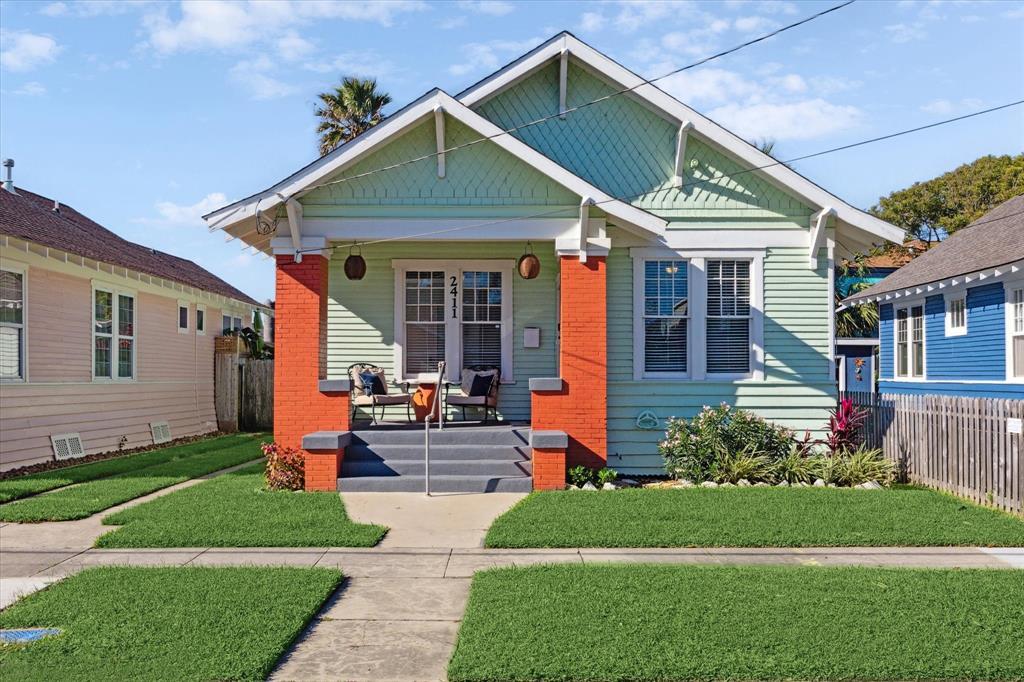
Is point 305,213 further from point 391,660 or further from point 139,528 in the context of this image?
point 391,660

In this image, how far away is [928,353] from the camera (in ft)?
67.9

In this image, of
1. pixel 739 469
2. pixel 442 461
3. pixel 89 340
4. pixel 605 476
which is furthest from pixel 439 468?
pixel 89 340

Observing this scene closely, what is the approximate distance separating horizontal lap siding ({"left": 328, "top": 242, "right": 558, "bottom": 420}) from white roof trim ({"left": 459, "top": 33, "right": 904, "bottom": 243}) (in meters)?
2.46

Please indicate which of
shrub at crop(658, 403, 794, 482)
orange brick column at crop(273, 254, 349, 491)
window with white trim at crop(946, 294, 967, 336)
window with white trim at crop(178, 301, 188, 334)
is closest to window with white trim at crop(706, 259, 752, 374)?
shrub at crop(658, 403, 794, 482)

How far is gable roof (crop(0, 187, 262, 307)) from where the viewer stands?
1408cm

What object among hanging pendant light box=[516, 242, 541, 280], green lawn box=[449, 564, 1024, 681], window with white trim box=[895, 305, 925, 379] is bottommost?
green lawn box=[449, 564, 1024, 681]

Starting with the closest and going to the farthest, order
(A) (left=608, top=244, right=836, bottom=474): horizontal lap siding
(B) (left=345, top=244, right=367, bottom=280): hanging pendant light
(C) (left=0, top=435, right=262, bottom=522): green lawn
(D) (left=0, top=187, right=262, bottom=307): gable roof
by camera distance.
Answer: (C) (left=0, top=435, right=262, bottom=522): green lawn
(A) (left=608, top=244, right=836, bottom=474): horizontal lap siding
(B) (left=345, top=244, right=367, bottom=280): hanging pendant light
(D) (left=0, top=187, right=262, bottom=307): gable roof

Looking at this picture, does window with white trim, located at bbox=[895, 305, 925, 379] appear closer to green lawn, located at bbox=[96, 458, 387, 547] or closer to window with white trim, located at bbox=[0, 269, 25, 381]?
green lawn, located at bbox=[96, 458, 387, 547]

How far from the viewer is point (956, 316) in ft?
63.1

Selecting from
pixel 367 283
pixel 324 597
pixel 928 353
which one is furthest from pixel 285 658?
pixel 928 353

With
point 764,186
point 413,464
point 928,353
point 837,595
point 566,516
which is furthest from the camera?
point 928,353

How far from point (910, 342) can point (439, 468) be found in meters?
15.6

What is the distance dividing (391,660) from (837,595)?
11.0ft

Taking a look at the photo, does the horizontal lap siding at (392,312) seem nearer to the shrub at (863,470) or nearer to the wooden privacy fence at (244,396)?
the shrub at (863,470)
